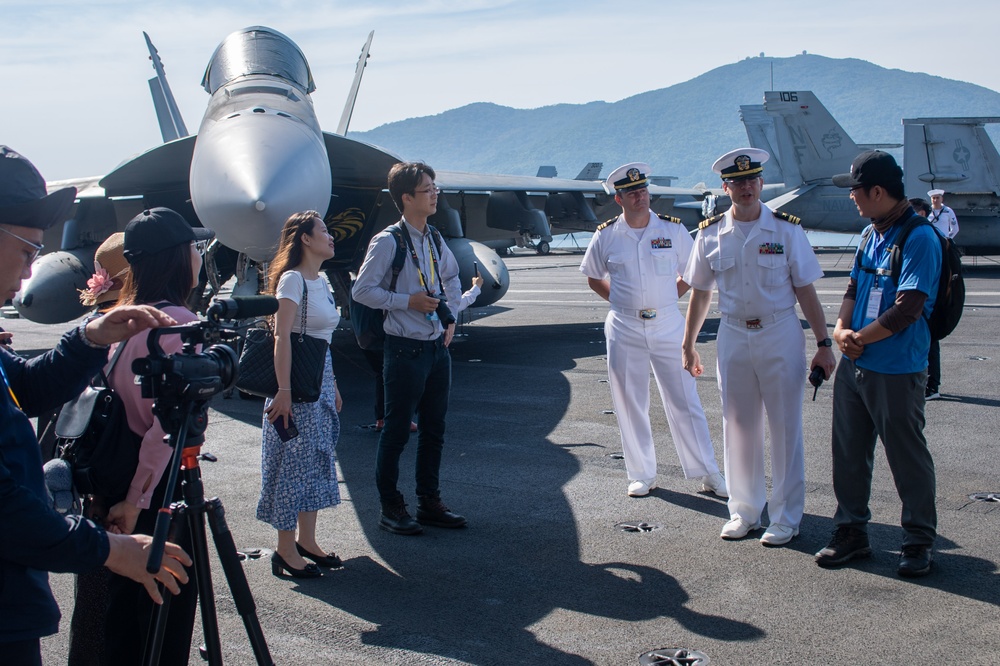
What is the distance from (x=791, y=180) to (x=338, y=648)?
2572cm

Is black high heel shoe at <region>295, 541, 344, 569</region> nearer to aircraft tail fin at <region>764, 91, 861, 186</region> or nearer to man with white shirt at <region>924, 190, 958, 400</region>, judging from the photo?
man with white shirt at <region>924, 190, 958, 400</region>

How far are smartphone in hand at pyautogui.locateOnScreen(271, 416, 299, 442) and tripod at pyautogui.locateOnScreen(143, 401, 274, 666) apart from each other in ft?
5.44

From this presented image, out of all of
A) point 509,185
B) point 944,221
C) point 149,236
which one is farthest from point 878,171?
point 944,221

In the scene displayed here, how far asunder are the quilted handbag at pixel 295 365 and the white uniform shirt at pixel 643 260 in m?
2.15

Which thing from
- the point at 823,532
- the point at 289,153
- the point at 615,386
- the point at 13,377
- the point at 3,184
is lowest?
the point at 823,532

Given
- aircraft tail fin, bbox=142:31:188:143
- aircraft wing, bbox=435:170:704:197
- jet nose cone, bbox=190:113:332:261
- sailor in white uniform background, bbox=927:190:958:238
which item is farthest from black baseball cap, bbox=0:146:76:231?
sailor in white uniform background, bbox=927:190:958:238

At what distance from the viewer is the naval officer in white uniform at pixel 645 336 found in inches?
231

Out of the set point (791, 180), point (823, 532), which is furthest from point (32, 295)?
point (791, 180)

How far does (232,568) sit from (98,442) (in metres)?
0.58

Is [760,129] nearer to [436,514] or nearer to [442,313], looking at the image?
[442,313]

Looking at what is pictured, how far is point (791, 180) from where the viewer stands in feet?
88.5

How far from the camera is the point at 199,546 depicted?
258 centimetres

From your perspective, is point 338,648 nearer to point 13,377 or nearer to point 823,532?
point 13,377

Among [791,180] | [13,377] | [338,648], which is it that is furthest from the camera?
[791,180]
